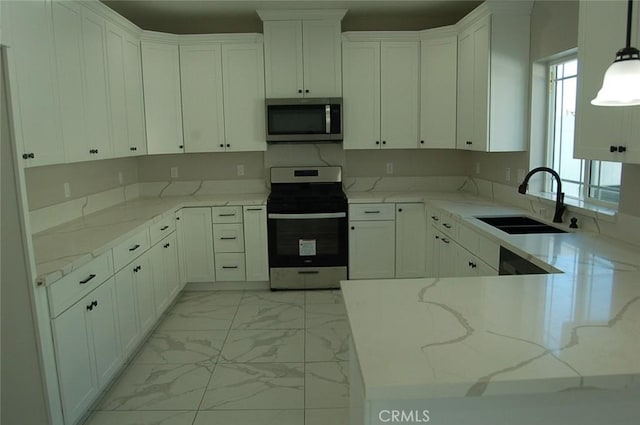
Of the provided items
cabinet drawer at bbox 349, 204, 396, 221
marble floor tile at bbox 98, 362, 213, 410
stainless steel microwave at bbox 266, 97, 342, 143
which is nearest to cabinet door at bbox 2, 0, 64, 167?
marble floor tile at bbox 98, 362, 213, 410

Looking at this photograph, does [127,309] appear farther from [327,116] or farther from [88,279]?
[327,116]

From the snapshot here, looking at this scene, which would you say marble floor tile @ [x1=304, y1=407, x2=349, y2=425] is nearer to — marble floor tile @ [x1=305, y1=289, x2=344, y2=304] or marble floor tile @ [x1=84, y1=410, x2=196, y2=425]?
marble floor tile @ [x1=84, y1=410, x2=196, y2=425]

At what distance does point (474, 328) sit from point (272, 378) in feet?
5.85

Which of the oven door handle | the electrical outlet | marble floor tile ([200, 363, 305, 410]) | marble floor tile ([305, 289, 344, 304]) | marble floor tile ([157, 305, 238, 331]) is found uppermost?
the electrical outlet

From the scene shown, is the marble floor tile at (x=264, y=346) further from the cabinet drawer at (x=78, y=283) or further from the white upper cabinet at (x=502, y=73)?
the white upper cabinet at (x=502, y=73)

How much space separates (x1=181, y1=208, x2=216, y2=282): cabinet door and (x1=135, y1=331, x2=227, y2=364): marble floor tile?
91 centimetres

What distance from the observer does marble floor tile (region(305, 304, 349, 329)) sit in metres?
3.61

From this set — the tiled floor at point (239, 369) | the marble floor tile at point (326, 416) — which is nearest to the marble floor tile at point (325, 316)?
the tiled floor at point (239, 369)

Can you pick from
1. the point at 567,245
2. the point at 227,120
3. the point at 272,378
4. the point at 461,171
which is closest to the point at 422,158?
the point at 461,171

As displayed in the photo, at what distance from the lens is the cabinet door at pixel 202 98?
4402 millimetres

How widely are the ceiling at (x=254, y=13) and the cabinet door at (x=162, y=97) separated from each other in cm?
37

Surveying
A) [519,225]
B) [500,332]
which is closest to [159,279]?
[519,225]

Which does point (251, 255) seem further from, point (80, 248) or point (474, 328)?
point (474, 328)

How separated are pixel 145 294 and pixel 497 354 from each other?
266cm
